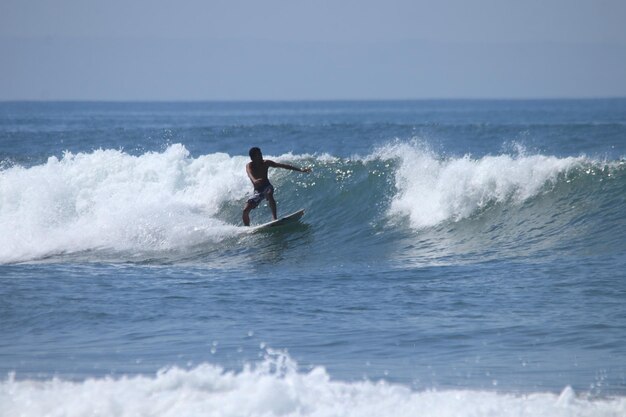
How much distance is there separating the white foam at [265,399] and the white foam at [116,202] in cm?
763

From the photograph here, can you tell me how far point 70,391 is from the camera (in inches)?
272

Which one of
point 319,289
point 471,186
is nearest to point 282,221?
point 471,186

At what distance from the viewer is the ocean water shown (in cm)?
684

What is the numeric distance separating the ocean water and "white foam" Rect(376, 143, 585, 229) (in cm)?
4

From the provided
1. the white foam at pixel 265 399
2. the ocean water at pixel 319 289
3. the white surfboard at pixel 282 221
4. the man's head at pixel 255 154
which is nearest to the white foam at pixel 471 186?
the ocean water at pixel 319 289

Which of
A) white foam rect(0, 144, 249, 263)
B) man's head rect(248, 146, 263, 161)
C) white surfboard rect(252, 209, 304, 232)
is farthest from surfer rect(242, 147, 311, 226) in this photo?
white foam rect(0, 144, 249, 263)

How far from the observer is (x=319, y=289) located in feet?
35.8

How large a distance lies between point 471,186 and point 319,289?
18.1 feet

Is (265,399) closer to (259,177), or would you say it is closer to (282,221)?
(259,177)

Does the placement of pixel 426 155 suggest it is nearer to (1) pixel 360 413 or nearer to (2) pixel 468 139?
(1) pixel 360 413

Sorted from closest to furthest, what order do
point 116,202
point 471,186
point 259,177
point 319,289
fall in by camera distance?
1. point 319,289
2. point 259,177
3. point 471,186
4. point 116,202

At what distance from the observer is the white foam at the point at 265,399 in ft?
21.1

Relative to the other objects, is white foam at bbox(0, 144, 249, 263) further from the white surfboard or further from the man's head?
the man's head

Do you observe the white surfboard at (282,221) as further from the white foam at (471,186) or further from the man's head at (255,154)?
the white foam at (471,186)
